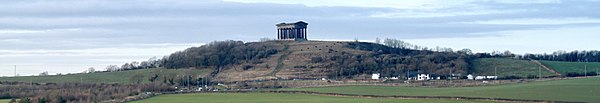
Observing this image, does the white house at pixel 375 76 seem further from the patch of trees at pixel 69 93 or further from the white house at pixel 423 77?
the patch of trees at pixel 69 93

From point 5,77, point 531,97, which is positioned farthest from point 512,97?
point 5,77

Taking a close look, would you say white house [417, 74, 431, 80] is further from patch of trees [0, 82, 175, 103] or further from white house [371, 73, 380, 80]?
patch of trees [0, 82, 175, 103]

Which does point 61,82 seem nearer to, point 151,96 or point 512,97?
point 151,96

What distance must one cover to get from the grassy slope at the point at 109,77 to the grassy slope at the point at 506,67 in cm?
4761

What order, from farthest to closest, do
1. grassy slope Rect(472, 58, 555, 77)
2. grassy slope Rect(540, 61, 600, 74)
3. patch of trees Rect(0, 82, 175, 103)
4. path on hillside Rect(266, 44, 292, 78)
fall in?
path on hillside Rect(266, 44, 292, 78) → grassy slope Rect(472, 58, 555, 77) → grassy slope Rect(540, 61, 600, 74) → patch of trees Rect(0, 82, 175, 103)

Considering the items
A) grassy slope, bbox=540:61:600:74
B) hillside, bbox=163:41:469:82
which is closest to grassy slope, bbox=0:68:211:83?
hillside, bbox=163:41:469:82

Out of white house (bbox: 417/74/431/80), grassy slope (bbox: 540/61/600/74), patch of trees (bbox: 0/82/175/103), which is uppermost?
grassy slope (bbox: 540/61/600/74)

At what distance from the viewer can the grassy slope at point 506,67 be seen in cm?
16088

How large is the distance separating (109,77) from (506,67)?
67.5 metres

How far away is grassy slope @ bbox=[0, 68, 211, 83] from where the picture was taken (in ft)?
579

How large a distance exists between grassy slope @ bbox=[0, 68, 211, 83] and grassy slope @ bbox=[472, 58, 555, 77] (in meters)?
47.6

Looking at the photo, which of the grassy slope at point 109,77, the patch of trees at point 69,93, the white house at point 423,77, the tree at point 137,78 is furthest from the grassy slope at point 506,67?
the tree at point 137,78

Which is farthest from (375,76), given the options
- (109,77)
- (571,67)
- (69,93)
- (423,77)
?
(69,93)

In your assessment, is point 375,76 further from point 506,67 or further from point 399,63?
point 506,67
